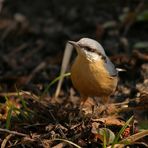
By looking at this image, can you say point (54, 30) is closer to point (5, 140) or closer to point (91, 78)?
point (91, 78)

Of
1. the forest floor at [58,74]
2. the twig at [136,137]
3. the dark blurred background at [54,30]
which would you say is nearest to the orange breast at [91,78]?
the forest floor at [58,74]

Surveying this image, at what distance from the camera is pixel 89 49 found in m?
5.34

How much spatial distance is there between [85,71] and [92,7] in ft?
10.7

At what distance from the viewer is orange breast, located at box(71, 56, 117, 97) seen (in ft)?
17.5

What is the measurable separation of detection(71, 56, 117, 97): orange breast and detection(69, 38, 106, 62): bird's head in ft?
0.18

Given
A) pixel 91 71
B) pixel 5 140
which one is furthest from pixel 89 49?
pixel 5 140

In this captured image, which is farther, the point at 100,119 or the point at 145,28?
the point at 145,28

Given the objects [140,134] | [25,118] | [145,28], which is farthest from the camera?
[145,28]

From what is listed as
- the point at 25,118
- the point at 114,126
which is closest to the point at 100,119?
the point at 114,126

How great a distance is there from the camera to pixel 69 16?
Answer: 8.30 metres

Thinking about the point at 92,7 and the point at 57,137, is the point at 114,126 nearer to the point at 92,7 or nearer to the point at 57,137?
the point at 57,137

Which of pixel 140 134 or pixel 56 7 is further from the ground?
pixel 56 7

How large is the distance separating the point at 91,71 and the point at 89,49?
24 cm

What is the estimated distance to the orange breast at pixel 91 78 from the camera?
5344 millimetres
